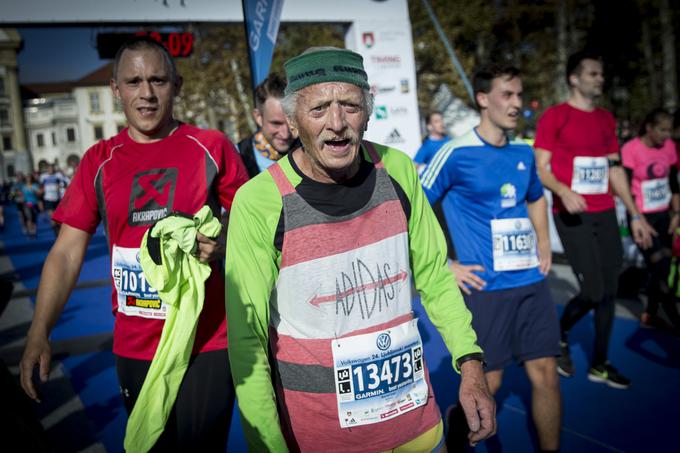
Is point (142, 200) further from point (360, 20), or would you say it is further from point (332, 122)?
point (360, 20)

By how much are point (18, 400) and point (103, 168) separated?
93 cm

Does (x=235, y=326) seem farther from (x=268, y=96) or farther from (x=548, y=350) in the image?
(x=268, y=96)

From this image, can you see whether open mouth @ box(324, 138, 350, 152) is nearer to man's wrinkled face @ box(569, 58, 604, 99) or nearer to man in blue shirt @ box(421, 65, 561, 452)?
man in blue shirt @ box(421, 65, 561, 452)

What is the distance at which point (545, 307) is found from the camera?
10.1 ft

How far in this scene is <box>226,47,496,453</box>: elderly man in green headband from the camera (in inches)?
66.5

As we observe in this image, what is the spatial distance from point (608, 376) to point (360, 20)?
603 centimetres

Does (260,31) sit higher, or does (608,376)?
(260,31)

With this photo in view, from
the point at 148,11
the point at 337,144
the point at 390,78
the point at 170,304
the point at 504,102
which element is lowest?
the point at 170,304

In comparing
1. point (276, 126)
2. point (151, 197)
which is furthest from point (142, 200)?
point (276, 126)

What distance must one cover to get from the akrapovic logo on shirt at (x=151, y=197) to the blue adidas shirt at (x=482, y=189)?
1581 mm

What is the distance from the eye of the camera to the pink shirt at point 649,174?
18.5ft

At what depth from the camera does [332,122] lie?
1.69m

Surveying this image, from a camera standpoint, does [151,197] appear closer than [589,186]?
Yes

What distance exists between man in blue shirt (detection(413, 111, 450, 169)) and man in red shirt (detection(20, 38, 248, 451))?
18.8 feet
